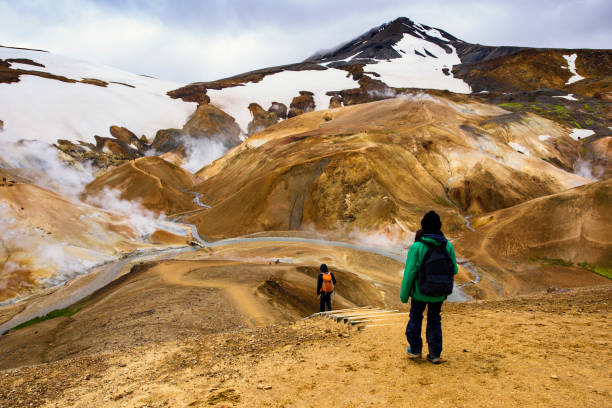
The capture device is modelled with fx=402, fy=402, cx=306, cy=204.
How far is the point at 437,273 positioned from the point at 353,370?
69.5 inches

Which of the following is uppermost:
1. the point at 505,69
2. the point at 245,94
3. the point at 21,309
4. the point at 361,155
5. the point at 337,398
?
the point at 505,69

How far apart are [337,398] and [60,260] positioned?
3157cm

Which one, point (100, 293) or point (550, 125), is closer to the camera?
point (100, 293)

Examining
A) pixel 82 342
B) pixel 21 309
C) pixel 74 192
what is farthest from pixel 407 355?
pixel 74 192

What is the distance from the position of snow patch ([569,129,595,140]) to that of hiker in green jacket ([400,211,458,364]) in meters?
77.2

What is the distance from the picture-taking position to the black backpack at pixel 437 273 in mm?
5117

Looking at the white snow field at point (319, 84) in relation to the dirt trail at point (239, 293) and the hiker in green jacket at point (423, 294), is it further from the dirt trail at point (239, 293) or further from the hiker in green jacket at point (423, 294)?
the hiker in green jacket at point (423, 294)

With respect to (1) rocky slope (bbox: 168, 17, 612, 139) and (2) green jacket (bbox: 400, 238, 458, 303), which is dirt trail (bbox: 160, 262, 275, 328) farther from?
(1) rocky slope (bbox: 168, 17, 612, 139)

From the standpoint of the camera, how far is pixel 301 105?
121m

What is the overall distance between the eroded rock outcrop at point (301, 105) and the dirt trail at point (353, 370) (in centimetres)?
11524

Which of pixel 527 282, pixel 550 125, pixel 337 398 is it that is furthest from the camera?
pixel 550 125

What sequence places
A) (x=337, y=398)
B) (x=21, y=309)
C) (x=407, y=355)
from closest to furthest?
(x=337, y=398) → (x=407, y=355) → (x=21, y=309)

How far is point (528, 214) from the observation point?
118 ft

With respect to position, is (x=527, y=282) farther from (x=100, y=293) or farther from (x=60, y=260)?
(x=60, y=260)
